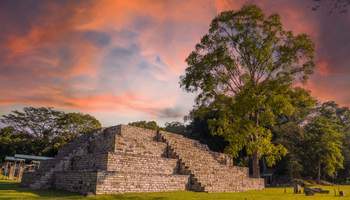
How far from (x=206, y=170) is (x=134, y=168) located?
6049 mm

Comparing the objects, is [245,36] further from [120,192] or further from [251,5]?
[120,192]

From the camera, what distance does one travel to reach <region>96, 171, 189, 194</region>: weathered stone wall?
49.7ft

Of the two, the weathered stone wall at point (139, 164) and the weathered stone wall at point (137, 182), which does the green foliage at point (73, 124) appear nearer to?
the weathered stone wall at point (139, 164)

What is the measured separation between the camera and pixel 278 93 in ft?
86.7

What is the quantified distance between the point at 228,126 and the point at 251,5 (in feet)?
38.9

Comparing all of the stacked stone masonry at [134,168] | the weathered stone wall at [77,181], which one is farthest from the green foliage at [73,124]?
the weathered stone wall at [77,181]

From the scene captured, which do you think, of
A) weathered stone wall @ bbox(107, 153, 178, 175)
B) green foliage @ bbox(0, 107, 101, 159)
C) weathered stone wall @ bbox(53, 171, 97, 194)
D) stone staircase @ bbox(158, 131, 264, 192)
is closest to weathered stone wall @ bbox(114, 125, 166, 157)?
stone staircase @ bbox(158, 131, 264, 192)

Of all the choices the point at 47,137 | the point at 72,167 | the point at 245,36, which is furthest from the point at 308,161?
the point at 47,137

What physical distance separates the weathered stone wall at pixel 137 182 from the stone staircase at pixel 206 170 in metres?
1.38

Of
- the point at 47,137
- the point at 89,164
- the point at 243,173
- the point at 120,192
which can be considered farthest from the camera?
the point at 47,137

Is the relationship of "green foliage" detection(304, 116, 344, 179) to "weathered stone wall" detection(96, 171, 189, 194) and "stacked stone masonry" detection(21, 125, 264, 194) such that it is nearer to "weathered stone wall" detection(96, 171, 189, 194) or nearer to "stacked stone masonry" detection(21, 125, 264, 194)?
"stacked stone masonry" detection(21, 125, 264, 194)

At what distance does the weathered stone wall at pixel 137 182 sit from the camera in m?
15.2

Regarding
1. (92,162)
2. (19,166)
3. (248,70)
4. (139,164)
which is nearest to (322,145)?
(248,70)

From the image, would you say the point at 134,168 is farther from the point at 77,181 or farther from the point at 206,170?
the point at 206,170
